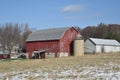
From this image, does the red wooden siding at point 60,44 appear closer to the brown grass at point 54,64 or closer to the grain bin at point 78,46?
the grain bin at point 78,46

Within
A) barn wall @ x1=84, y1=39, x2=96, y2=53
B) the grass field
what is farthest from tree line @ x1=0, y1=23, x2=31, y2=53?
the grass field

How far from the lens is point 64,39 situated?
57.9 meters

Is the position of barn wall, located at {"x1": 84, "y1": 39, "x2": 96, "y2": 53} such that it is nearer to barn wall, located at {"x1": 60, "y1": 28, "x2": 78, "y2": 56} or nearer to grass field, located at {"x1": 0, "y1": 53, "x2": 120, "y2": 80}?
barn wall, located at {"x1": 60, "y1": 28, "x2": 78, "y2": 56}

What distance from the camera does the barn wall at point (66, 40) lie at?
57.4 metres

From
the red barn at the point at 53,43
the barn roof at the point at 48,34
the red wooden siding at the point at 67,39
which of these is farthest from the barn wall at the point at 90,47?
the red wooden siding at the point at 67,39

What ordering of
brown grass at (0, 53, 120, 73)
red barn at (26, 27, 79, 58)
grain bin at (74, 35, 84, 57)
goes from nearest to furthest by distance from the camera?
brown grass at (0, 53, 120, 73) → red barn at (26, 27, 79, 58) → grain bin at (74, 35, 84, 57)

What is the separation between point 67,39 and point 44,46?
527 centimetres

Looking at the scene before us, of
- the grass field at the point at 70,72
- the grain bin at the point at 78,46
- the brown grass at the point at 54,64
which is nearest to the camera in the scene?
the grass field at the point at 70,72

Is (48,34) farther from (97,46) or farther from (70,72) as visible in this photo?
(70,72)

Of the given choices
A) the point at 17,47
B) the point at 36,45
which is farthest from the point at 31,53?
the point at 17,47

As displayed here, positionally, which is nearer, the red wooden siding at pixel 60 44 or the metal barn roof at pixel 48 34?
the red wooden siding at pixel 60 44

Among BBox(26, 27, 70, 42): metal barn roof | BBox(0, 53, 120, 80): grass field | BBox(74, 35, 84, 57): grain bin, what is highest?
BBox(26, 27, 70, 42): metal barn roof

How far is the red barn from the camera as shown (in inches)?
2260

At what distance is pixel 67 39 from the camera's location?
58.5m
